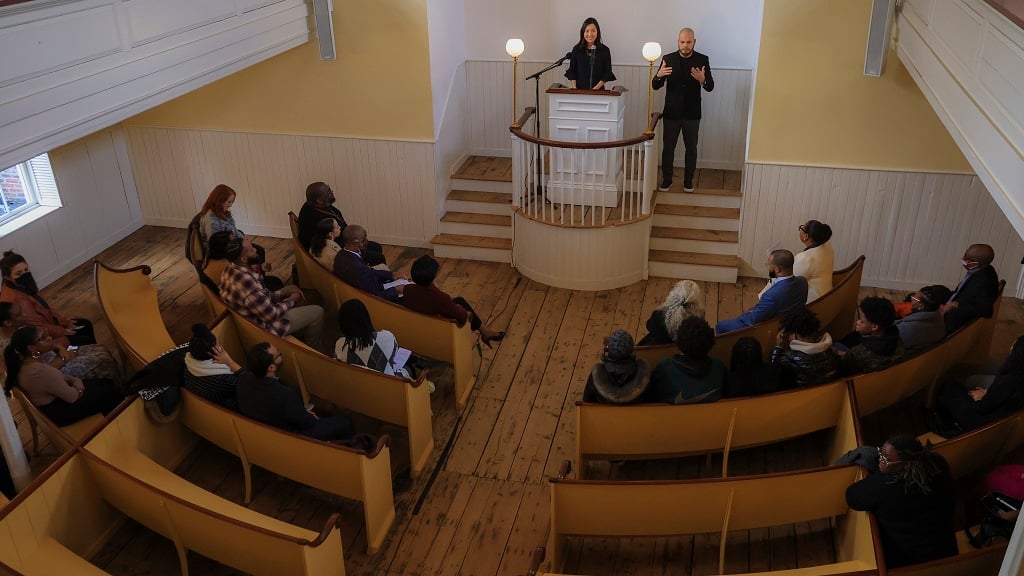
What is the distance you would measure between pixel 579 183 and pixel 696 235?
1.29m

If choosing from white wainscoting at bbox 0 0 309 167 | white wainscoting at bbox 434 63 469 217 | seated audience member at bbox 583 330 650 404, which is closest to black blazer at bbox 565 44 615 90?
white wainscoting at bbox 434 63 469 217

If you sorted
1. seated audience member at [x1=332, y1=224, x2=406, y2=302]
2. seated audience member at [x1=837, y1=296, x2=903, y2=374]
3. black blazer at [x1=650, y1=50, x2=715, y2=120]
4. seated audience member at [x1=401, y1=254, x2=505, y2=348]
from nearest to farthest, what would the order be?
seated audience member at [x1=837, y1=296, x2=903, y2=374] → seated audience member at [x1=401, y1=254, x2=505, y2=348] → seated audience member at [x1=332, y1=224, x2=406, y2=302] → black blazer at [x1=650, y1=50, x2=715, y2=120]

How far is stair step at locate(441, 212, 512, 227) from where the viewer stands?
29.2ft

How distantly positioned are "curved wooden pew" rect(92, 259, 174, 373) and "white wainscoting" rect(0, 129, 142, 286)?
1967mm

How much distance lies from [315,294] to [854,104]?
5166 mm

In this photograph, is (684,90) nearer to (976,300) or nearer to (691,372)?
(976,300)

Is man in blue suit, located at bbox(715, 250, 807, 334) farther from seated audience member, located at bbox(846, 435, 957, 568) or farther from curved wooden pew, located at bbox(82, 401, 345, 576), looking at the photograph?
curved wooden pew, located at bbox(82, 401, 345, 576)

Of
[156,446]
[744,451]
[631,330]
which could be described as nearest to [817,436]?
[744,451]

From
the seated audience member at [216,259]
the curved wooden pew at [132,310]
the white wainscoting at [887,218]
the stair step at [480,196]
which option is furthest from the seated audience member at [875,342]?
the curved wooden pew at [132,310]

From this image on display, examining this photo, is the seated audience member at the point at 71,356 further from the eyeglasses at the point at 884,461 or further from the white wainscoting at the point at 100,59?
the eyeglasses at the point at 884,461

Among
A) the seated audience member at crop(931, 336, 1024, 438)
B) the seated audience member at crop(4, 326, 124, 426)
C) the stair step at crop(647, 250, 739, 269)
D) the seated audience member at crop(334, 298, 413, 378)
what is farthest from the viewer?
the stair step at crop(647, 250, 739, 269)

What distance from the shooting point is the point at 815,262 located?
21.4 feet

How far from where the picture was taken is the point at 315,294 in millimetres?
7762

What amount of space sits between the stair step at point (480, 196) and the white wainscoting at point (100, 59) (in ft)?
8.83
